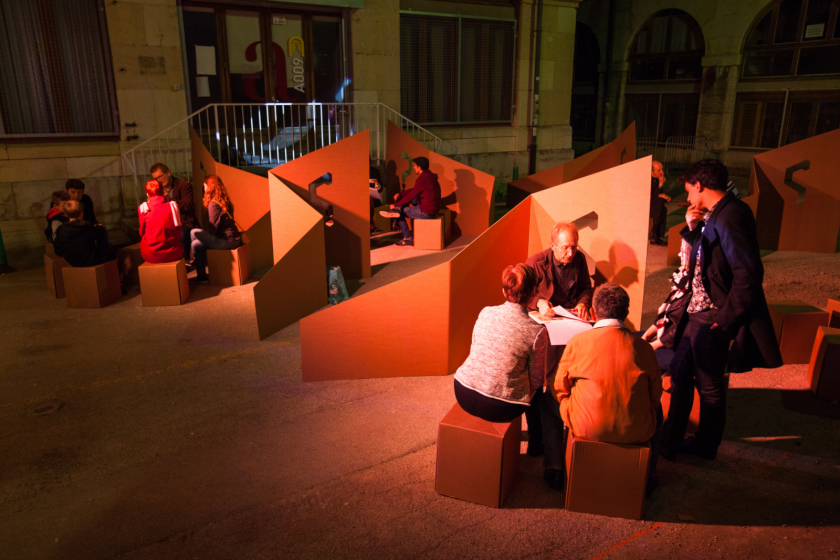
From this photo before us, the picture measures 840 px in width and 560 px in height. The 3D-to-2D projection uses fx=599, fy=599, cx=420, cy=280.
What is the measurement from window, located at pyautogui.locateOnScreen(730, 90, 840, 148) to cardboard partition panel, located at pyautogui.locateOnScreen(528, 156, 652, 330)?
13.4 m

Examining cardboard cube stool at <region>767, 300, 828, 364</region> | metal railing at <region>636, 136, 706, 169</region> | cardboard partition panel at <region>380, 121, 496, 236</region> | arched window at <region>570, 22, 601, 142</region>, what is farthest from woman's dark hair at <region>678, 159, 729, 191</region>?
arched window at <region>570, 22, 601, 142</region>

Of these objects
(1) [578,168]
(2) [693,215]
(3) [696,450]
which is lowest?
(3) [696,450]

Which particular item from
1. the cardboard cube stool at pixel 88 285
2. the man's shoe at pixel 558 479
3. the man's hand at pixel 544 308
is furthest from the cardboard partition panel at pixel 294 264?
the man's shoe at pixel 558 479

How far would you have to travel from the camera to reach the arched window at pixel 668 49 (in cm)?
1755

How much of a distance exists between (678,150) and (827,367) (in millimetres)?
14369

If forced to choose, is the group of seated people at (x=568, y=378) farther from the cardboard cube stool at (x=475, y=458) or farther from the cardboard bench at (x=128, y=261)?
the cardboard bench at (x=128, y=261)

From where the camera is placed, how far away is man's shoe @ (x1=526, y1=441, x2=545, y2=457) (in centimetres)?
401

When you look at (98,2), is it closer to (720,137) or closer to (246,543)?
(246,543)

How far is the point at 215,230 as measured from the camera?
7492mm

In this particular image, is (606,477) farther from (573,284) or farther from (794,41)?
(794,41)

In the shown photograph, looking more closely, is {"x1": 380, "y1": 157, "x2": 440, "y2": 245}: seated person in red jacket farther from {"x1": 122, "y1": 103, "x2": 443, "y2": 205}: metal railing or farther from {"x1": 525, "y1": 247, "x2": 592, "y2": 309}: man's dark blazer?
{"x1": 525, "y1": 247, "x2": 592, "y2": 309}: man's dark blazer

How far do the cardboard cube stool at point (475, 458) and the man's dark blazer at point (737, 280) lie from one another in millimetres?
1419

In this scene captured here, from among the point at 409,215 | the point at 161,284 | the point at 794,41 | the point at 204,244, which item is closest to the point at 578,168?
the point at 409,215

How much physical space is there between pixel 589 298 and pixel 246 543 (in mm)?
2959
